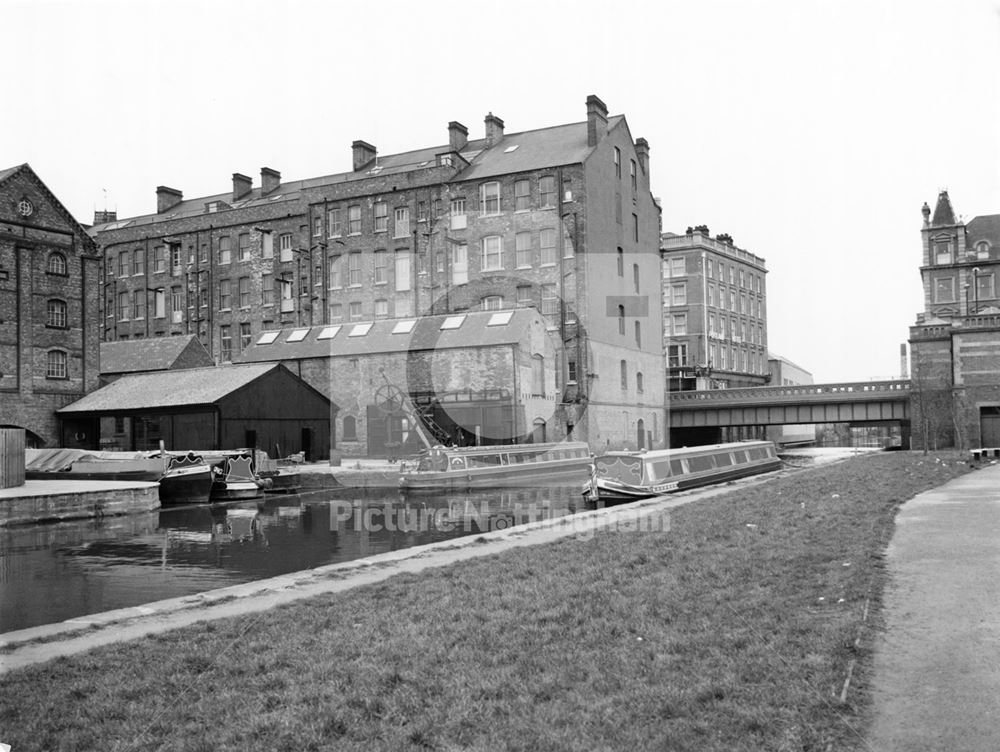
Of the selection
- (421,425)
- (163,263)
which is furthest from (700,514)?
(163,263)

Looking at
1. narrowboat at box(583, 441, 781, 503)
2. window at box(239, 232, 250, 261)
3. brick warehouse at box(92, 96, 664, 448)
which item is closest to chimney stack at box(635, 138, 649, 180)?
brick warehouse at box(92, 96, 664, 448)

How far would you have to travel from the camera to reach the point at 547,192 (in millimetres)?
48969

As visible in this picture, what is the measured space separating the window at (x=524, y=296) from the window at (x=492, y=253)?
1.96m

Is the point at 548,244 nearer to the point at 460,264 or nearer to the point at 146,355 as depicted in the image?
the point at 460,264

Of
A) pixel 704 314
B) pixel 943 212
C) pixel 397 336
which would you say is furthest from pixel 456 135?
pixel 943 212

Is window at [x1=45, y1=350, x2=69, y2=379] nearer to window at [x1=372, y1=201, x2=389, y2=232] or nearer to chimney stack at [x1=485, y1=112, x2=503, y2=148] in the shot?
window at [x1=372, y1=201, x2=389, y2=232]

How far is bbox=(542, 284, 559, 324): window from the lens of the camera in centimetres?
A: 4834

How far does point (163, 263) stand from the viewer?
2496 inches

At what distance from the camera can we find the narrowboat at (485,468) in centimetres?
3244

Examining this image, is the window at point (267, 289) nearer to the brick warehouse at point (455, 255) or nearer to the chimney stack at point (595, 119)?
the brick warehouse at point (455, 255)

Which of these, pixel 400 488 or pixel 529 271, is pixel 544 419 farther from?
pixel 400 488

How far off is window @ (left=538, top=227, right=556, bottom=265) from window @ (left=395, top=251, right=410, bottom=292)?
8858mm

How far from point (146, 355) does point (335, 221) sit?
47.6ft

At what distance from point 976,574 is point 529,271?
1644 inches
